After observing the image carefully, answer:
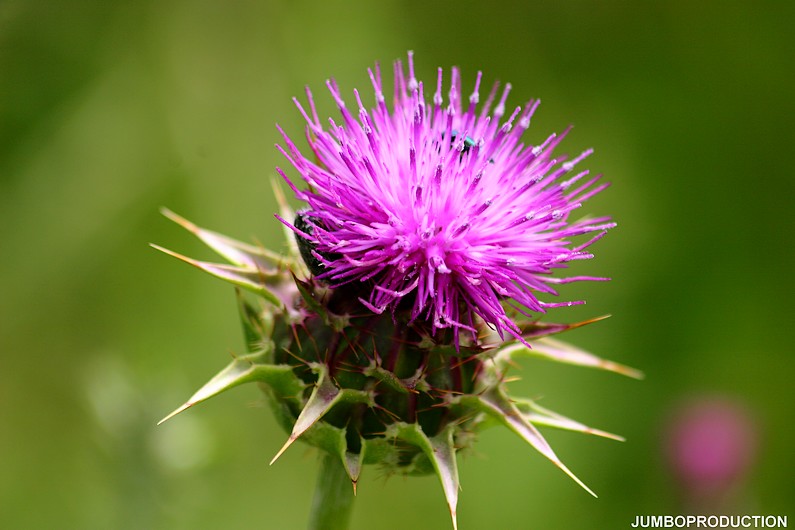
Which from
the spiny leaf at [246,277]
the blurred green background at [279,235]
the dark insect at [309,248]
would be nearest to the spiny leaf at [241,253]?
the spiny leaf at [246,277]

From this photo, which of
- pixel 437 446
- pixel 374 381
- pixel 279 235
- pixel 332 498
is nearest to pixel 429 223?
pixel 374 381

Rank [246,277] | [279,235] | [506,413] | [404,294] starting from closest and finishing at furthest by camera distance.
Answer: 1. [404,294]
2. [506,413]
3. [246,277]
4. [279,235]

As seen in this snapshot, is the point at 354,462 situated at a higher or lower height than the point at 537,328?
lower

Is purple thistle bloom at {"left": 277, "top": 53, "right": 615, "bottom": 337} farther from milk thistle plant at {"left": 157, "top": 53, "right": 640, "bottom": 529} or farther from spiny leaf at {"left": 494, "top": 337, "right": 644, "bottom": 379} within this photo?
spiny leaf at {"left": 494, "top": 337, "right": 644, "bottom": 379}

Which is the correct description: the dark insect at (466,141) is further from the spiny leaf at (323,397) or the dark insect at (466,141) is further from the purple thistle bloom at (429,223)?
the spiny leaf at (323,397)

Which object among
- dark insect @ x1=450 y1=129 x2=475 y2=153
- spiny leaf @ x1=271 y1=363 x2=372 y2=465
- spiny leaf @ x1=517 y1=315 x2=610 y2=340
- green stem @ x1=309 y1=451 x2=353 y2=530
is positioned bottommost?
green stem @ x1=309 y1=451 x2=353 y2=530

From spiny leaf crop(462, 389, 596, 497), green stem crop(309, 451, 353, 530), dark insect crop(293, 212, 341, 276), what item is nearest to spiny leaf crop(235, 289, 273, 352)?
dark insect crop(293, 212, 341, 276)

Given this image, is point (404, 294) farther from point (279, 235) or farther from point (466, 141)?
point (279, 235)
